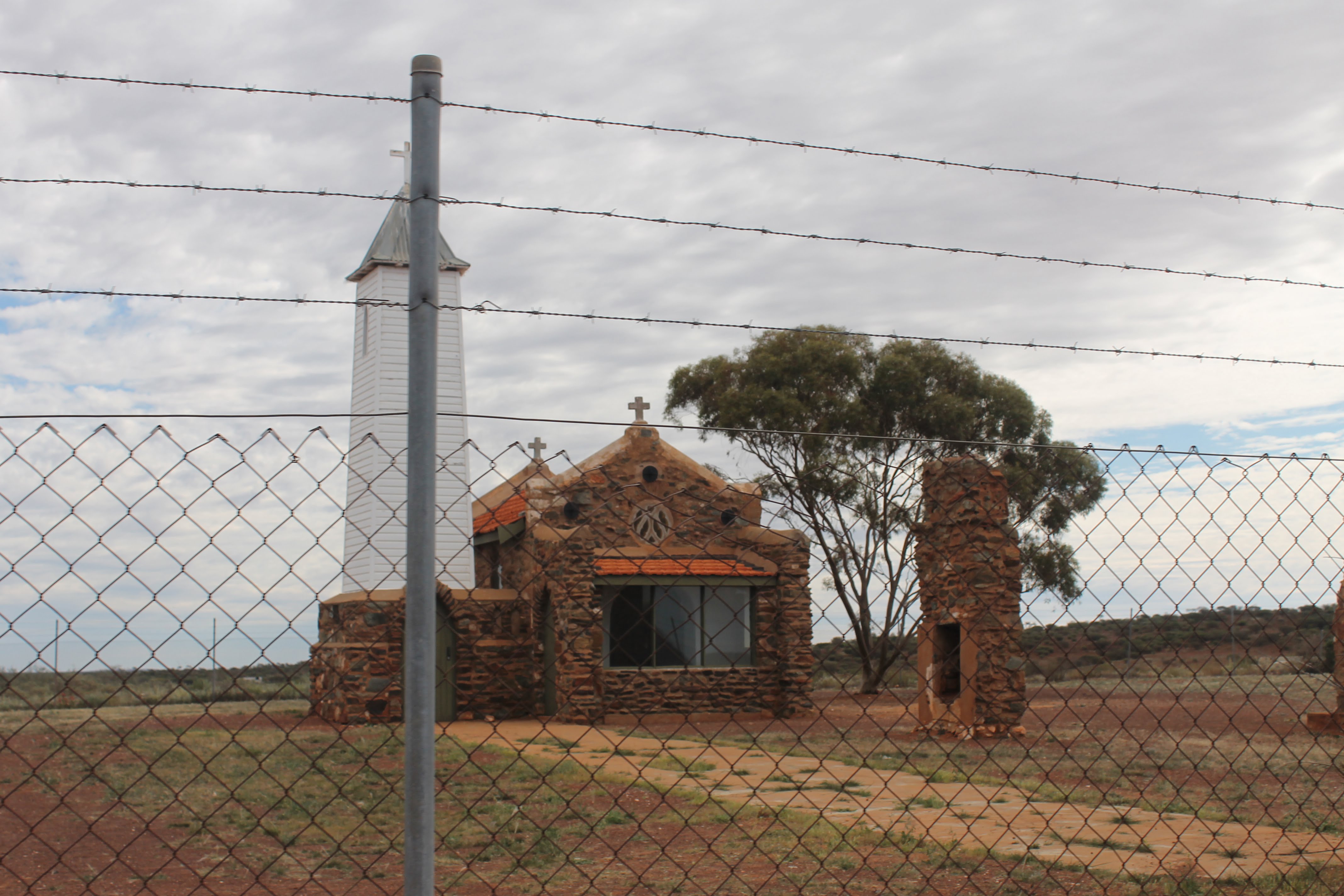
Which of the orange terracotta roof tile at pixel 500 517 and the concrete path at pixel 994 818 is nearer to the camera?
the concrete path at pixel 994 818

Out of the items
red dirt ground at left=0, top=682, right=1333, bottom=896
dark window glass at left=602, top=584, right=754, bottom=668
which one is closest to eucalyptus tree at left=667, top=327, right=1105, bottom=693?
dark window glass at left=602, top=584, right=754, bottom=668

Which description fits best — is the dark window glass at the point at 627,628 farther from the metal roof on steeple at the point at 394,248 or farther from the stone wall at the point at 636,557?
the metal roof on steeple at the point at 394,248

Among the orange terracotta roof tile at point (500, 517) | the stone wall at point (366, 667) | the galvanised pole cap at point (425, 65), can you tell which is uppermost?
the orange terracotta roof tile at point (500, 517)

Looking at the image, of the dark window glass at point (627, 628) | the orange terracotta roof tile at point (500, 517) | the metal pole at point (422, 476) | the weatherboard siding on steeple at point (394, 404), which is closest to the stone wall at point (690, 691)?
the dark window glass at point (627, 628)

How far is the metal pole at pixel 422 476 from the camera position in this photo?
305cm

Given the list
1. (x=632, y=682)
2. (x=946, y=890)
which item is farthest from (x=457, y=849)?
(x=632, y=682)

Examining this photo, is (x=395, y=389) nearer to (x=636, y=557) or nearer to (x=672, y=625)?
(x=636, y=557)

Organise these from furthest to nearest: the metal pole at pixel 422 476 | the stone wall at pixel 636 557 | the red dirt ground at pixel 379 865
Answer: the stone wall at pixel 636 557 < the red dirt ground at pixel 379 865 < the metal pole at pixel 422 476

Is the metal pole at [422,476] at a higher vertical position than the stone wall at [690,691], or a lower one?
higher

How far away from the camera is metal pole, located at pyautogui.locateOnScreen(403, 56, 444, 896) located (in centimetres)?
305

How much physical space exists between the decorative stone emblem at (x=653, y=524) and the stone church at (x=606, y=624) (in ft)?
0.11

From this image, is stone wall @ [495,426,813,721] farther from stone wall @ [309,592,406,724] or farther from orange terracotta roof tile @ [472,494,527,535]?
stone wall @ [309,592,406,724]

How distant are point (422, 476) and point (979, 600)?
36.6 feet

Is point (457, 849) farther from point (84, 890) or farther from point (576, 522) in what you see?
point (576, 522)
